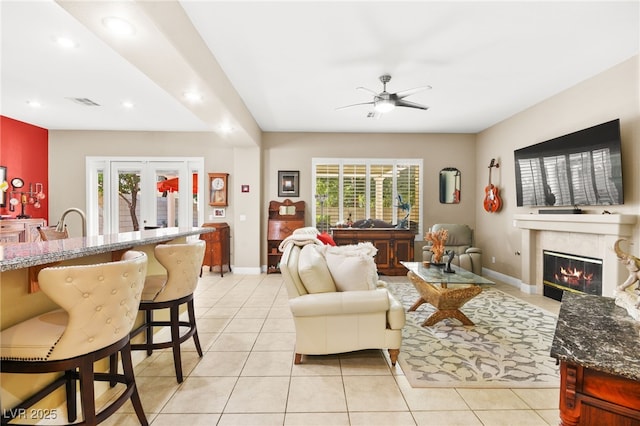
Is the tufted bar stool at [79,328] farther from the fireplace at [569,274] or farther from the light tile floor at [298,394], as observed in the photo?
the fireplace at [569,274]

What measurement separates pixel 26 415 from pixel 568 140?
5443mm

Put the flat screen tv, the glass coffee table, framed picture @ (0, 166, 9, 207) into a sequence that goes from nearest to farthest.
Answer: the glass coffee table
the flat screen tv
framed picture @ (0, 166, 9, 207)

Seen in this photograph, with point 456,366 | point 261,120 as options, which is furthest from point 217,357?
point 261,120

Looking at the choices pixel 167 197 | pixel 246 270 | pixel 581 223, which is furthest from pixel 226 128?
pixel 581 223

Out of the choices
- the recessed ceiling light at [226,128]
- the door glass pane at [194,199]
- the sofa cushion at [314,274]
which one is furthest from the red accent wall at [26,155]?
the sofa cushion at [314,274]

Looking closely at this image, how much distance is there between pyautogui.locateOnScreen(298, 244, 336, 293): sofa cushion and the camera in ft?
8.04

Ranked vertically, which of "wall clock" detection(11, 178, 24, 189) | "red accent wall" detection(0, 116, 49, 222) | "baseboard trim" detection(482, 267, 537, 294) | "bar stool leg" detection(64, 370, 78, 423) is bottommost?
"baseboard trim" detection(482, 267, 537, 294)

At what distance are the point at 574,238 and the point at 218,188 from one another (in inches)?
232

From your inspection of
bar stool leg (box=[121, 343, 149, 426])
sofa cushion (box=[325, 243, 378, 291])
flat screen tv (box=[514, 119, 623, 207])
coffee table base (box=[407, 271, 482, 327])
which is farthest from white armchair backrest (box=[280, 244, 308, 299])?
flat screen tv (box=[514, 119, 623, 207])

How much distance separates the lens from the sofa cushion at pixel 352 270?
8.29ft

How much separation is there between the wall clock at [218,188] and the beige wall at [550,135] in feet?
16.9

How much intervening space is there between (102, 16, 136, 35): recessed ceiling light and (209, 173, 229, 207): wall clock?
4.20 m

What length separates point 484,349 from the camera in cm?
274

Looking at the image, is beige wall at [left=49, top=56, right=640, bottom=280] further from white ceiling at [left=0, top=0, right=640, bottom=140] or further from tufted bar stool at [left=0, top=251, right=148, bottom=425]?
tufted bar stool at [left=0, top=251, right=148, bottom=425]
